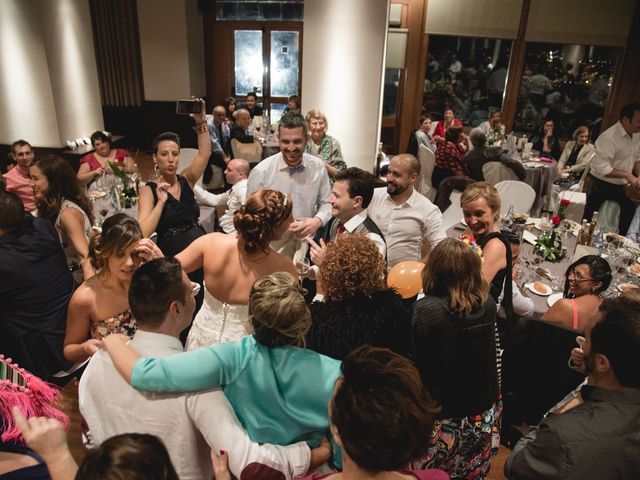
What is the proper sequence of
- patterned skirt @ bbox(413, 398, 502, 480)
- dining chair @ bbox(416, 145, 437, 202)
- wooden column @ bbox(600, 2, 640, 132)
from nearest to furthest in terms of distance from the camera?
patterned skirt @ bbox(413, 398, 502, 480), dining chair @ bbox(416, 145, 437, 202), wooden column @ bbox(600, 2, 640, 132)

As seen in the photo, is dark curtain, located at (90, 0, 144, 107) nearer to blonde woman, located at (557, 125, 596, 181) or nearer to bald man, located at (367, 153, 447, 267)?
blonde woman, located at (557, 125, 596, 181)

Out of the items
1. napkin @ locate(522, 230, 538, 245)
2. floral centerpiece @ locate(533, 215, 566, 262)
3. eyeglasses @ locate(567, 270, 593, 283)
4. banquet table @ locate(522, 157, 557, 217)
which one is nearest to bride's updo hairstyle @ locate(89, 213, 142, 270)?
eyeglasses @ locate(567, 270, 593, 283)

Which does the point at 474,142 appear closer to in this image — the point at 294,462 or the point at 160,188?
the point at 160,188

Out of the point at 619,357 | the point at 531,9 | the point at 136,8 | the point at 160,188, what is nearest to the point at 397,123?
the point at 531,9

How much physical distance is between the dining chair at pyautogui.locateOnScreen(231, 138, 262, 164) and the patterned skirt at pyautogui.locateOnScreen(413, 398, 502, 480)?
4.68 m

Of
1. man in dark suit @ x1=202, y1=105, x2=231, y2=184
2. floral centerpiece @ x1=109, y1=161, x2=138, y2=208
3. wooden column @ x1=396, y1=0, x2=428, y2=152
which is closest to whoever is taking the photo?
floral centerpiece @ x1=109, y1=161, x2=138, y2=208

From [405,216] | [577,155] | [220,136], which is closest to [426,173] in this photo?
[577,155]

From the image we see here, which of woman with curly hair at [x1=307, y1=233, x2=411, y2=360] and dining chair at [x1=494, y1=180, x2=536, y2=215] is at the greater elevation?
woman with curly hair at [x1=307, y1=233, x2=411, y2=360]

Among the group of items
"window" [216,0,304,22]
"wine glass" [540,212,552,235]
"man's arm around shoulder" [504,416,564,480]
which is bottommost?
"wine glass" [540,212,552,235]

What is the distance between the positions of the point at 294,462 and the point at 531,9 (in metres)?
9.36

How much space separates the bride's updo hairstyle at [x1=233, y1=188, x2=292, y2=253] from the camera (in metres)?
1.91

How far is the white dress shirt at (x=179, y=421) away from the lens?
1.17 metres

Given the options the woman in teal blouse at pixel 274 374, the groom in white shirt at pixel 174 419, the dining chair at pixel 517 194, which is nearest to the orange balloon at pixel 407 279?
the woman in teal blouse at pixel 274 374

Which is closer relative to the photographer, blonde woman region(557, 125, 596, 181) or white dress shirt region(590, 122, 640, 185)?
white dress shirt region(590, 122, 640, 185)
